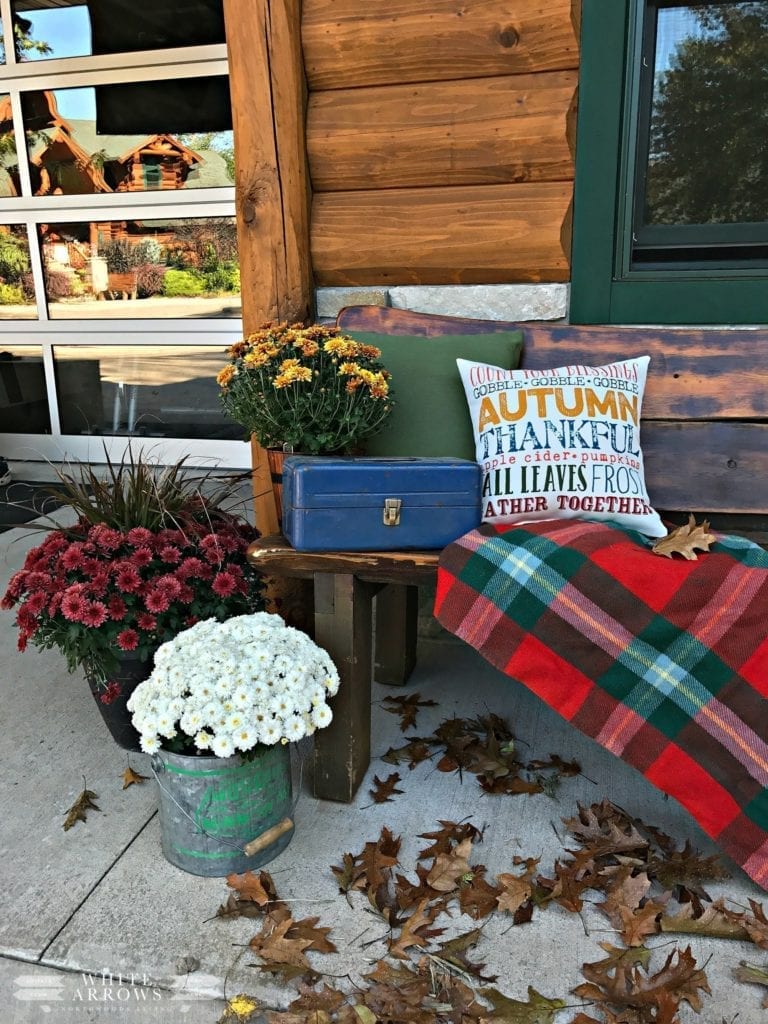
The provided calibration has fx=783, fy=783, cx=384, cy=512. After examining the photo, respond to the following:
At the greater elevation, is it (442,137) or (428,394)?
(442,137)

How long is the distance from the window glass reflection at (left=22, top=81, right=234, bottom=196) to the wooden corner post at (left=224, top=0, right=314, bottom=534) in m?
2.12

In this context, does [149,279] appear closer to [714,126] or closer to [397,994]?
[714,126]

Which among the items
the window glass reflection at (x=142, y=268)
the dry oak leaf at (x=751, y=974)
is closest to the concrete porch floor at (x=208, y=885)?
the dry oak leaf at (x=751, y=974)

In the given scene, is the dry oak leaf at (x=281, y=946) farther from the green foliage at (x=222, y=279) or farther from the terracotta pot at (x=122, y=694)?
the green foliage at (x=222, y=279)

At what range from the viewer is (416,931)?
1.45m

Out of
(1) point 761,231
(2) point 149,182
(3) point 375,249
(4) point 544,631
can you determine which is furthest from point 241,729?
(2) point 149,182

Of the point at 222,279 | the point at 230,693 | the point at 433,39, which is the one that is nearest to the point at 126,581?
the point at 230,693

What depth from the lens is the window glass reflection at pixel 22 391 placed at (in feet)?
16.0

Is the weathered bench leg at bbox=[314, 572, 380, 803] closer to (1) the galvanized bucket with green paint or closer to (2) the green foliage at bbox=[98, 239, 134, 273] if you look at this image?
(1) the galvanized bucket with green paint

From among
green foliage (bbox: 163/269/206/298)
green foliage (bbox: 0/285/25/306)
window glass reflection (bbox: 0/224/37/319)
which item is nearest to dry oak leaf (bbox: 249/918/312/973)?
green foliage (bbox: 163/269/206/298)

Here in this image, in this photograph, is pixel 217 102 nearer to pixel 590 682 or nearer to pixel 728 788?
pixel 590 682

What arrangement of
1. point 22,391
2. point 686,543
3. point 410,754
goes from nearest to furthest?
1. point 686,543
2. point 410,754
3. point 22,391

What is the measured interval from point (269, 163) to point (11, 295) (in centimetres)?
312

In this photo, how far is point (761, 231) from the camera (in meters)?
2.45
